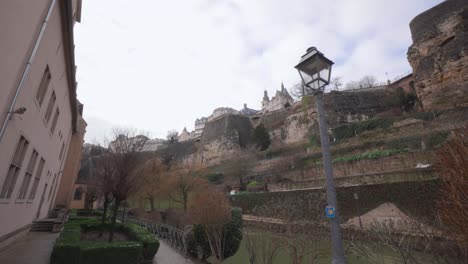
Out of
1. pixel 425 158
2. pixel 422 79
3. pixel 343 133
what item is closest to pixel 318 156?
pixel 343 133

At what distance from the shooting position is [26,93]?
21.5ft

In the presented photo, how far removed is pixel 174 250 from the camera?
1138 centimetres

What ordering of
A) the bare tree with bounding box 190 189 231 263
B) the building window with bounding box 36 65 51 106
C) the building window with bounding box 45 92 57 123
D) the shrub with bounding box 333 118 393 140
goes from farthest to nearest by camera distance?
1. the shrub with bounding box 333 118 393 140
2. the building window with bounding box 45 92 57 123
3. the building window with bounding box 36 65 51 106
4. the bare tree with bounding box 190 189 231 263

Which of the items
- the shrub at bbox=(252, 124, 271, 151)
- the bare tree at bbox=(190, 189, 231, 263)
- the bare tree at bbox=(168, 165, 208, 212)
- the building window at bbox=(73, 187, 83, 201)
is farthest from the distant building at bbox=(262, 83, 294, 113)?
the bare tree at bbox=(190, 189, 231, 263)

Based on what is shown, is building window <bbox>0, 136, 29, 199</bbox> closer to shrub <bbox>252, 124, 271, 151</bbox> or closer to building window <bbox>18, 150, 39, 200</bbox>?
building window <bbox>18, 150, 39, 200</bbox>

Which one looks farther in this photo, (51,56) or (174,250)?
(174,250)

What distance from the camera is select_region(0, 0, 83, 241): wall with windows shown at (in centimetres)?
488

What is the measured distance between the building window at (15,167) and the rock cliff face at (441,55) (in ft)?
93.6

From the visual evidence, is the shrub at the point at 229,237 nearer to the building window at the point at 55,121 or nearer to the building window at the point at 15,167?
the building window at the point at 15,167

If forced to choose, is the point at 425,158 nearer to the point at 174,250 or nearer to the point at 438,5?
the point at 174,250

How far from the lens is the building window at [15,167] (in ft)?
23.2

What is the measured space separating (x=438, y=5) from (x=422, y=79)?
8.33 metres

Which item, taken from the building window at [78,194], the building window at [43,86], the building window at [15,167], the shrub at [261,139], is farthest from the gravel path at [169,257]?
the shrub at [261,139]

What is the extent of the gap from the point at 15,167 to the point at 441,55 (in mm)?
33052
